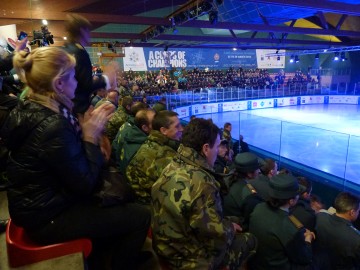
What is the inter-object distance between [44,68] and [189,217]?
105 cm

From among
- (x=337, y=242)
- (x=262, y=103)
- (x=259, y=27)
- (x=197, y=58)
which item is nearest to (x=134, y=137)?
(x=337, y=242)

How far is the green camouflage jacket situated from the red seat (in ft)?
1.43

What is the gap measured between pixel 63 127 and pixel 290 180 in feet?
5.79

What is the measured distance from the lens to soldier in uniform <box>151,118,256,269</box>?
1516 mm

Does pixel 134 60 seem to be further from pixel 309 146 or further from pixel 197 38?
pixel 309 146

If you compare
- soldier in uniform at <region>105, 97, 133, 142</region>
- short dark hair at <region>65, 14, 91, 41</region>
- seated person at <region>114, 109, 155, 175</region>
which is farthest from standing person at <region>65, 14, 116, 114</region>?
soldier in uniform at <region>105, 97, 133, 142</region>

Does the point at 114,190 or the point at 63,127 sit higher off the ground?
the point at 63,127

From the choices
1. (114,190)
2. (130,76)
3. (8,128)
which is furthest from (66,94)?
(130,76)

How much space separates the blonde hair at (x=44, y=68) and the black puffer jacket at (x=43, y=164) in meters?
0.09

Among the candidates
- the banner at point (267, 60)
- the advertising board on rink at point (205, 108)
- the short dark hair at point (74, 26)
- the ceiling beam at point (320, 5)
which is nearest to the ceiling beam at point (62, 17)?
the ceiling beam at point (320, 5)

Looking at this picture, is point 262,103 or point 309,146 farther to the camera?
point 262,103

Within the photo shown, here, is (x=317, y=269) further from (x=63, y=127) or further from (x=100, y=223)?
(x=63, y=127)

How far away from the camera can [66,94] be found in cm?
138

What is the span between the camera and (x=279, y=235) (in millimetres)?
1954
